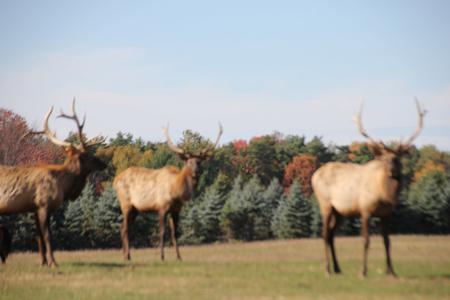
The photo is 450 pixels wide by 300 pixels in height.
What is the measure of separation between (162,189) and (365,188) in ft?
23.0

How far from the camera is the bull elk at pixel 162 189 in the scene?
20.0m

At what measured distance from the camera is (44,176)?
17844 mm

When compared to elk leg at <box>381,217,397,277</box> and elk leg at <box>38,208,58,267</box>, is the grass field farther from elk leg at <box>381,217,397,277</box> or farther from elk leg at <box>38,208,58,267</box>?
elk leg at <box>38,208,58,267</box>

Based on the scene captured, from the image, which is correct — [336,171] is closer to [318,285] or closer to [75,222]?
[318,285]

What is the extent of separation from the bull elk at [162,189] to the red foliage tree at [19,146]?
99.6 ft

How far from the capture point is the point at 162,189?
20.3 meters

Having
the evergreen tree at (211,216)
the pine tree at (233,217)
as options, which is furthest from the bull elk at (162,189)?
the pine tree at (233,217)

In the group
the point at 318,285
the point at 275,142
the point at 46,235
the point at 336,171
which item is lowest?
the point at 318,285

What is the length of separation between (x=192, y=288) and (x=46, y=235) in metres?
5.29

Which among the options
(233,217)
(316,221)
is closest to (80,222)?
(233,217)

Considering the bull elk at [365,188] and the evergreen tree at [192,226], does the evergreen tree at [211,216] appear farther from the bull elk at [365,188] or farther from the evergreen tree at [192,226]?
the bull elk at [365,188]

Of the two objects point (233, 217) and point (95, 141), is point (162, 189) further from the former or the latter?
point (233, 217)

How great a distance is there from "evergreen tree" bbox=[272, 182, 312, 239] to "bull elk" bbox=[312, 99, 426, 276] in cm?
2265

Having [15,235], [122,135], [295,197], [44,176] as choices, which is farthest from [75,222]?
[122,135]
